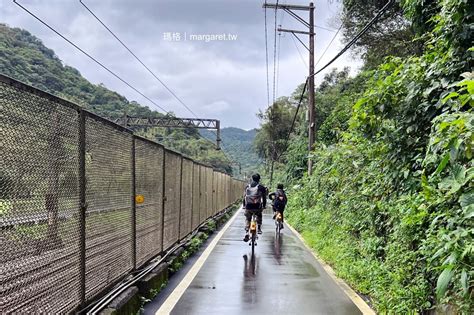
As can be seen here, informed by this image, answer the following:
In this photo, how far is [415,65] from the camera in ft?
19.0

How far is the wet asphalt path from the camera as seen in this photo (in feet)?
19.1

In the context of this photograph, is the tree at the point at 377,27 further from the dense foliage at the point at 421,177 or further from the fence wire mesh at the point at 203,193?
the dense foliage at the point at 421,177

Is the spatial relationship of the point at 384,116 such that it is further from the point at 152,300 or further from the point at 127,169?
the point at 152,300

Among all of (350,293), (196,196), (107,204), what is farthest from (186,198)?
(107,204)

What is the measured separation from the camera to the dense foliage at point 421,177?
3.74 meters

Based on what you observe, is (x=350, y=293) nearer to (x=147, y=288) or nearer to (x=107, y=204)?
(x=147, y=288)

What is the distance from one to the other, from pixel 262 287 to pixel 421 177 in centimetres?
324

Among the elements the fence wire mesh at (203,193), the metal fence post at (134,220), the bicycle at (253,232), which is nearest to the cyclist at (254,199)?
the bicycle at (253,232)

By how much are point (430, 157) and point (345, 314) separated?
2.36 m

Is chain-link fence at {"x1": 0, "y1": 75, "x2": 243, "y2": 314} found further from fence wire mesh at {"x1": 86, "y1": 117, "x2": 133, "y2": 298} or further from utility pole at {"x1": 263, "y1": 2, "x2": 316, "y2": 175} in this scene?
utility pole at {"x1": 263, "y1": 2, "x2": 316, "y2": 175}

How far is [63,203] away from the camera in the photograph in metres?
3.85

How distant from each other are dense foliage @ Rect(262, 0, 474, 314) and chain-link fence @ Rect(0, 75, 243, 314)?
3171mm

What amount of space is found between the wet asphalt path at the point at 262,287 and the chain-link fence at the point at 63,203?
45.6 inches

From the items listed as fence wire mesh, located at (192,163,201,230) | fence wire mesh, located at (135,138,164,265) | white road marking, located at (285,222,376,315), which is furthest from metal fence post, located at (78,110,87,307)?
fence wire mesh, located at (192,163,201,230)
